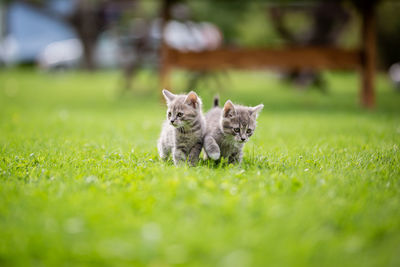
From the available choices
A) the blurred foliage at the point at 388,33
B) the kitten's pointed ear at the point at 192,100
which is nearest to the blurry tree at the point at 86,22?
the blurred foliage at the point at 388,33

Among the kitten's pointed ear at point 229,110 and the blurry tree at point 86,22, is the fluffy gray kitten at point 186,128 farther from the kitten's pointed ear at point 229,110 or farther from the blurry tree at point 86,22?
the blurry tree at point 86,22

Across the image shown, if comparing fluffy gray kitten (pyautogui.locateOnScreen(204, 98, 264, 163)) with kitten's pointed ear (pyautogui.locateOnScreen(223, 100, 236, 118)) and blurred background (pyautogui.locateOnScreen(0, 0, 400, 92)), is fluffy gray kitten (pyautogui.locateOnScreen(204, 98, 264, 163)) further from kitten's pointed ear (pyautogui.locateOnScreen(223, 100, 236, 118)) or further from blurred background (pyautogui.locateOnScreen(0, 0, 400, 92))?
blurred background (pyautogui.locateOnScreen(0, 0, 400, 92))

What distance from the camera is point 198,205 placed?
265cm

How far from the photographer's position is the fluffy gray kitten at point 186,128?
404 cm

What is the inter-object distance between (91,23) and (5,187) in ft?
78.4

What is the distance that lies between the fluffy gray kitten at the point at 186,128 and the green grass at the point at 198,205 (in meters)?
0.24

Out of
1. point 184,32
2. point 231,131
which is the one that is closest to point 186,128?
point 231,131

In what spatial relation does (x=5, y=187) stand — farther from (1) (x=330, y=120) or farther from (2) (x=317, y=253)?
(1) (x=330, y=120)

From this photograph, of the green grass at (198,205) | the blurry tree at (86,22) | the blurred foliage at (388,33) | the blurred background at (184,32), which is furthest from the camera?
the blurry tree at (86,22)

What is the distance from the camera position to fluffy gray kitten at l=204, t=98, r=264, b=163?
395 cm

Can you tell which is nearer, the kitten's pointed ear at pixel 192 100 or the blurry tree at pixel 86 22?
the kitten's pointed ear at pixel 192 100

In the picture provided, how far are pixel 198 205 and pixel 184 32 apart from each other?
2003 centimetres

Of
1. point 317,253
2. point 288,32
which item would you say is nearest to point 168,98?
point 317,253

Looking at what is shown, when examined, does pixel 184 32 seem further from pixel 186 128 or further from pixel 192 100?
pixel 186 128
